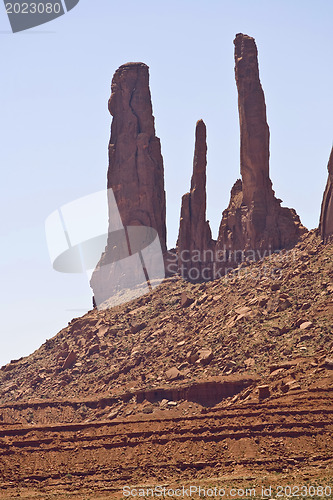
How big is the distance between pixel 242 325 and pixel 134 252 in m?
23.3

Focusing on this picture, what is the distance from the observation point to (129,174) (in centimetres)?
12175

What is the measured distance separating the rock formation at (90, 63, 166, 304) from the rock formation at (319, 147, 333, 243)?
21282mm

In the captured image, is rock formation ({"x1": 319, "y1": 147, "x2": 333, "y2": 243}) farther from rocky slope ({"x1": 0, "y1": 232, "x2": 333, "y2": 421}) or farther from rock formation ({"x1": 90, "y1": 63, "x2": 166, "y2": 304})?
rock formation ({"x1": 90, "y1": 63, "x2": 166, "y2": 304})

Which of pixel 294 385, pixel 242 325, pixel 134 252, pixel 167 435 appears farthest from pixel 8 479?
pixel 134 252

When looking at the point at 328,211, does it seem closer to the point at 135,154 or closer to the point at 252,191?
the point at 252,191

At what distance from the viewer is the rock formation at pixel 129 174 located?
120 m

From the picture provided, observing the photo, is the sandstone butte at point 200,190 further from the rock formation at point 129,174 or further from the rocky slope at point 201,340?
the rocky slope at point 201,340

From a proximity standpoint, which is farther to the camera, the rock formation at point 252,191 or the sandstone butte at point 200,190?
the sandstone butte at point 200,190

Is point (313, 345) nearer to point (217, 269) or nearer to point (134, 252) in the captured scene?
point (217, 269)

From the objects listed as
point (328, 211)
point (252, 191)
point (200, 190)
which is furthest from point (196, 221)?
point (328, 211)

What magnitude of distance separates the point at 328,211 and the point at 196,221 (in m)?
16.2

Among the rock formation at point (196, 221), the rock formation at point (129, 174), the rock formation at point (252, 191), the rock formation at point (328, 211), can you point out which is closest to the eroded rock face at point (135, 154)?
the rock formation at point (129, 174)

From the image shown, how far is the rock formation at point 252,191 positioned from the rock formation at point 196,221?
269 cm

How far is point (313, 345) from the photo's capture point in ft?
296
